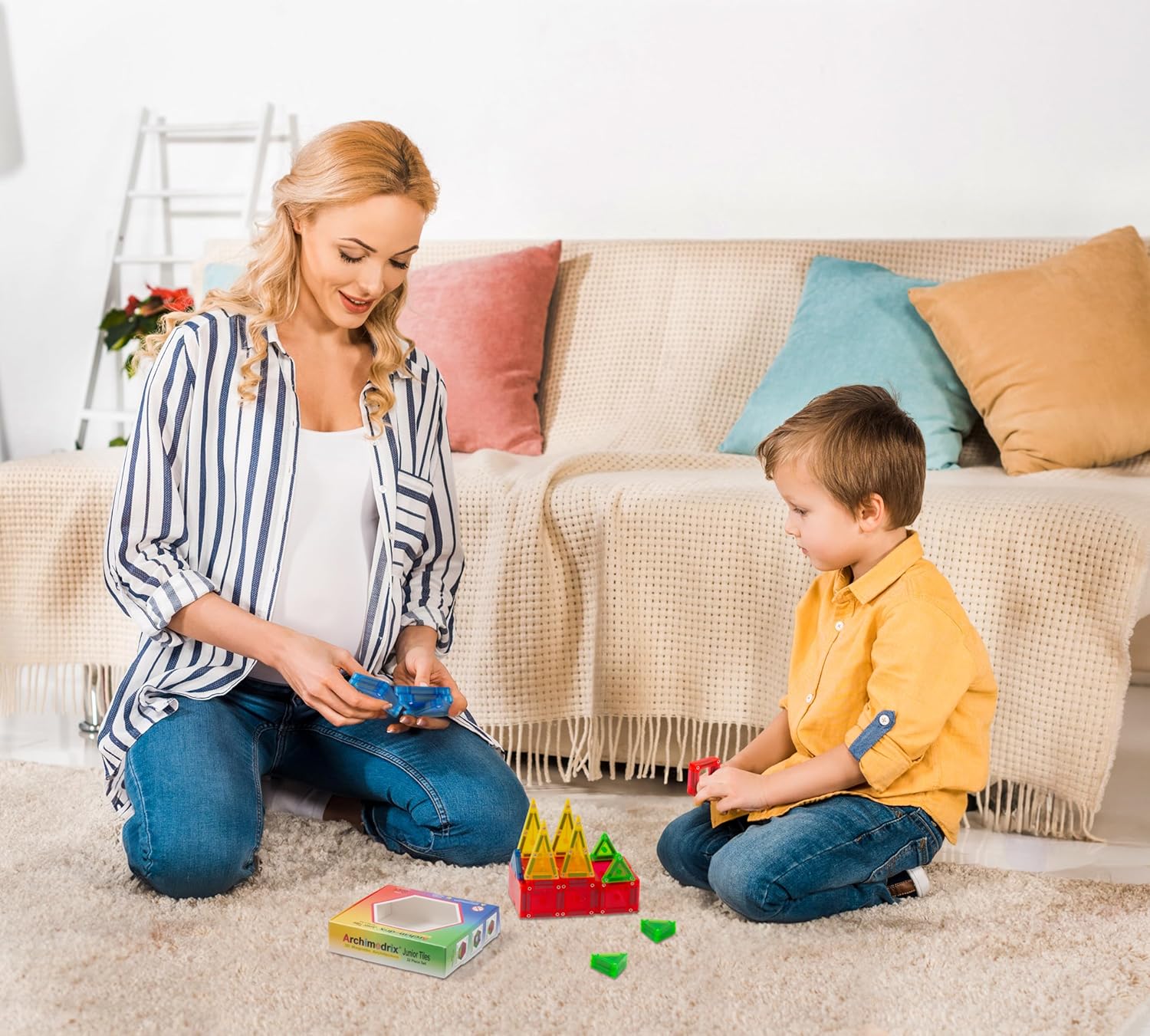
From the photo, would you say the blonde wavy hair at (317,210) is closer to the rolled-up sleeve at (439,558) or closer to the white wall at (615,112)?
the rolled-up sleeve at (439,558)

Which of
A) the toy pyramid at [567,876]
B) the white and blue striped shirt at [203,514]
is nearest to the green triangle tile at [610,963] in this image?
the toy pyramid at [567,876]

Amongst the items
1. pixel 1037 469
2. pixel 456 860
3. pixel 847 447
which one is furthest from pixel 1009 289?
pixel 456 860

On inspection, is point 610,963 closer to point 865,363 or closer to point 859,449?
point 859,449

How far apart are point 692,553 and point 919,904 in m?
0.56

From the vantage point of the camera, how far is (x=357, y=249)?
1.37m

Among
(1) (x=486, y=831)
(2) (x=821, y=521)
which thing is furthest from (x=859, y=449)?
(1) (x=486, y=831)

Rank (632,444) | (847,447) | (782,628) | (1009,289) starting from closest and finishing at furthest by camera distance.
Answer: (847,447), (782,628), (1009,289), (632,444)

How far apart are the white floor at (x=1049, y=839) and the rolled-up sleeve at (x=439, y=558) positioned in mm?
384

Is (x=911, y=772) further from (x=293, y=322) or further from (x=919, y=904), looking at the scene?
(x=293, y=322)

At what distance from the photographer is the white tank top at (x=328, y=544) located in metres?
1.42

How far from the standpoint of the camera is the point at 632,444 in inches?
87.2

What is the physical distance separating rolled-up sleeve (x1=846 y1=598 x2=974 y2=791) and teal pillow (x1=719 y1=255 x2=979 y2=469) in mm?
772

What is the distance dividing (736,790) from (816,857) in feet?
0.32

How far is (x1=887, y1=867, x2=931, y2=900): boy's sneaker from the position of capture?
133 centimetres
